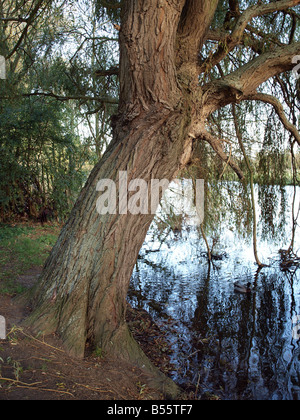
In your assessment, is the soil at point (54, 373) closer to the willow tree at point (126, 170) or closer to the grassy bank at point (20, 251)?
the willow tree at point (126, 170)

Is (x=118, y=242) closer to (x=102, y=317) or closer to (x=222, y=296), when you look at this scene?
(x=102, y=317)

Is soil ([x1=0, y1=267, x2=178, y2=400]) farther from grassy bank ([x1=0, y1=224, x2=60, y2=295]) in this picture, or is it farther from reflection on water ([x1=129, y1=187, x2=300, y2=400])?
grassy bank ([x1=0, y1=224, x2=60, y2=295])

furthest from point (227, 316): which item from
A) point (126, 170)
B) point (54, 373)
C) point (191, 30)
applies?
point (191, 30)

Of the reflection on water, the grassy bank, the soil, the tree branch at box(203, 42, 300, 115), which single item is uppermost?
the tree branch at box(203, 42, 300, 115)

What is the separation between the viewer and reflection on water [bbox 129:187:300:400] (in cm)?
267

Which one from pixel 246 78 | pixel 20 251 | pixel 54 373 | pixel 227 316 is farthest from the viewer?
pixel 20 251

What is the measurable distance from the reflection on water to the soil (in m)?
0.45

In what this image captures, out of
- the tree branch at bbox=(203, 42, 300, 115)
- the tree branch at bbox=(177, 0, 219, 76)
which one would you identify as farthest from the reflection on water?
the tree branch at bbox=(177, 0, 219, 76)

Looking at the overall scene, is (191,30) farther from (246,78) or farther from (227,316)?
(227,316)

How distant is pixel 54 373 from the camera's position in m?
2.17

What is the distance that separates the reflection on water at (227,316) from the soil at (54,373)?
1.47 ft

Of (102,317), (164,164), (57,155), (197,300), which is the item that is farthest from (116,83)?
(102,317)

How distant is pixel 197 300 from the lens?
435 centimetres

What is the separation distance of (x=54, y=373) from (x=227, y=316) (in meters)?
2.24
